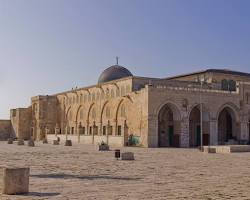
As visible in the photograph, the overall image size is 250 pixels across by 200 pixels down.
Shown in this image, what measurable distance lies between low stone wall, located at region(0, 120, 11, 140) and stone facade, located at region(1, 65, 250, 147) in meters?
18.0

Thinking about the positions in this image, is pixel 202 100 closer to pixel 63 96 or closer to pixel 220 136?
pixel 220 136

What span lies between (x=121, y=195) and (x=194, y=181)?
11.6 feet

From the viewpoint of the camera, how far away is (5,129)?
7288cm

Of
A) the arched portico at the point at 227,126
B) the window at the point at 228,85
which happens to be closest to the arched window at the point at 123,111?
the arched portico at the point at 227,126

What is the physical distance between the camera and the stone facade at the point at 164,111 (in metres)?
39.6

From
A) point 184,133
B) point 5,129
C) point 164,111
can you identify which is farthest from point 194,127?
point 5,129

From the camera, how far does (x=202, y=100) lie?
41.1 m

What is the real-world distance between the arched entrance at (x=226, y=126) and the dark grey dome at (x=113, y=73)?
15558 millimetres

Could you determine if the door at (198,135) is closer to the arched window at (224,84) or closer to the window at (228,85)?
the arched window at (224,84)

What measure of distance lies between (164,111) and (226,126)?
8.65 m

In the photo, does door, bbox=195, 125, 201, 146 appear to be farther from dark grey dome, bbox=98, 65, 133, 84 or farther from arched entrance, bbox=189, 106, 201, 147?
dark grey dome, bbox=98, 65, 133, 84

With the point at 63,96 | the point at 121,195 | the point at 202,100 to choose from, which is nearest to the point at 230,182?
the point at 121,195

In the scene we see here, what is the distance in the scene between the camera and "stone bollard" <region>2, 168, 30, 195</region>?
9.28 meters

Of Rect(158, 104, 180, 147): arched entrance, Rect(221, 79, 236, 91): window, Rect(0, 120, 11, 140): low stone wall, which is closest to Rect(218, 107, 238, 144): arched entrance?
Rect(221, 79, 236, 91): window
